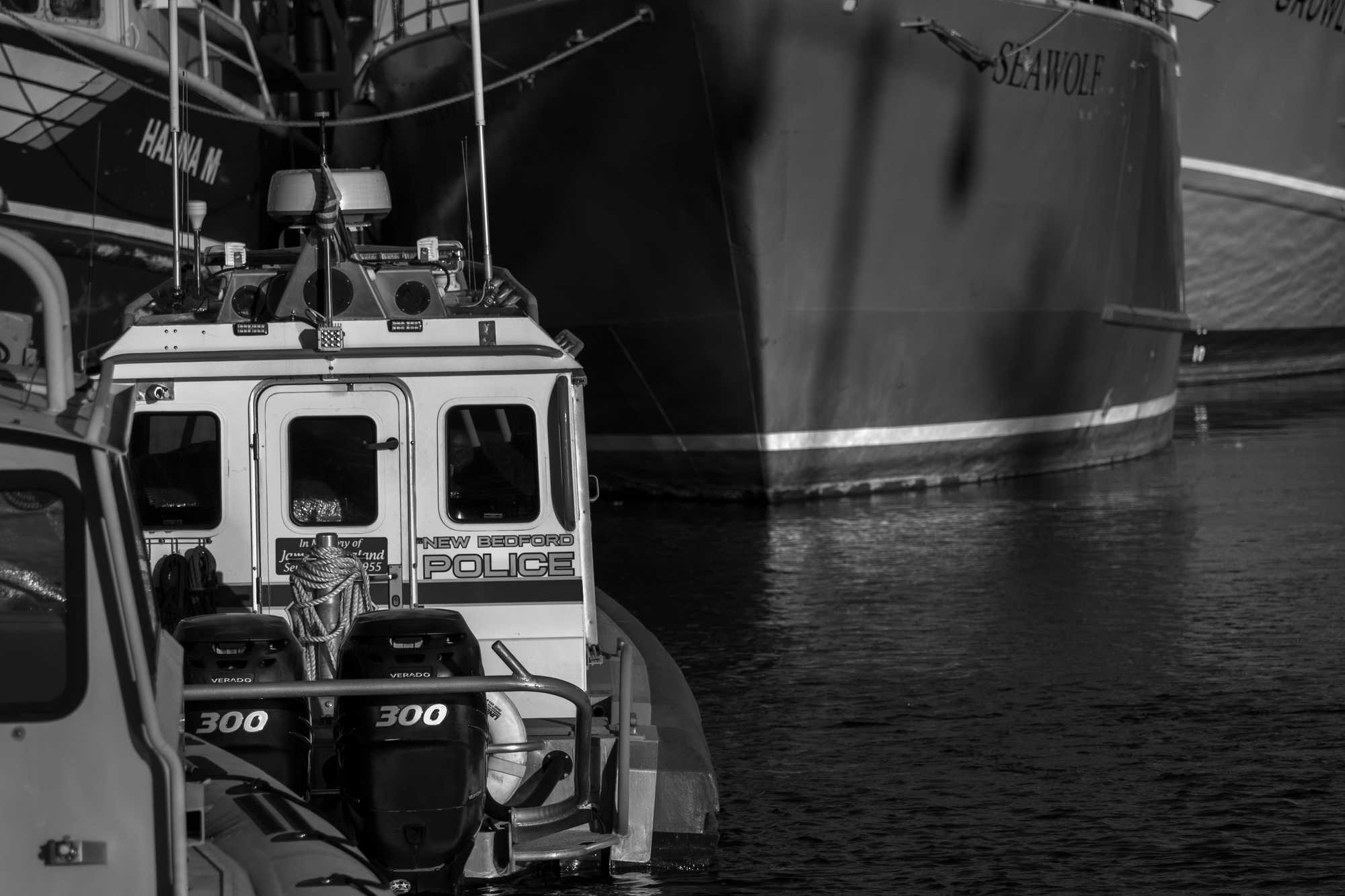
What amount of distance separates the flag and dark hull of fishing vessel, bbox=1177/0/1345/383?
2253cm

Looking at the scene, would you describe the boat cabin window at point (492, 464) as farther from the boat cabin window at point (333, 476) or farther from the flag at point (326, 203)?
the flag at point (326, 203)

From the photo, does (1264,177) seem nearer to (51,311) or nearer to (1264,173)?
(1264,173)

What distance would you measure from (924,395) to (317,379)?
450 inches

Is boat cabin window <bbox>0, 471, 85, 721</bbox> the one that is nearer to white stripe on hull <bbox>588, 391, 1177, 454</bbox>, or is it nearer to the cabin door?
the cabin door

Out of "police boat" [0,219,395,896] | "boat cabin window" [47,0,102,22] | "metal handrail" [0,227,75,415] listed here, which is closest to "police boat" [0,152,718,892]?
"police boat" [0,219,395,896]

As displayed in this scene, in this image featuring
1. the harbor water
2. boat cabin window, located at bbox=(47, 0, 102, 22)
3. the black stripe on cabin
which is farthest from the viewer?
boat cabin window, located at bbox=(47, 0, 102, 22)

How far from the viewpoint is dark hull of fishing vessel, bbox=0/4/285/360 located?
1641 cm

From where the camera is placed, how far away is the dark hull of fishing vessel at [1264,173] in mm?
28141

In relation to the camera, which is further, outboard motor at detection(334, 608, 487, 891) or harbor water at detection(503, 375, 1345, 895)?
harbor water at detection(503, 375, 1345, 895)

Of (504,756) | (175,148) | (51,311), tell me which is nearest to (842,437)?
(175,148)

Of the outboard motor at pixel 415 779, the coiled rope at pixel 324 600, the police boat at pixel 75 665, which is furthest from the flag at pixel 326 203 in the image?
the police boat at pixel 75 665

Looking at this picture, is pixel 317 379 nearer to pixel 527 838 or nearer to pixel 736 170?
pixel 527 838

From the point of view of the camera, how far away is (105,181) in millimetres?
17375

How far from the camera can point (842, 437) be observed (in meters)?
17.1
